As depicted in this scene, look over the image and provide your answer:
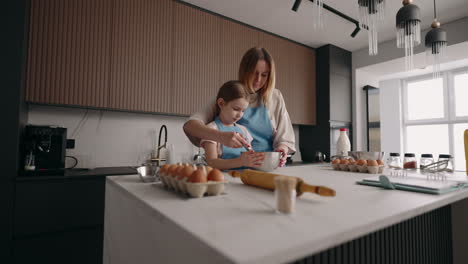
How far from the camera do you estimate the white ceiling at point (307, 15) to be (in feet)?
8.57

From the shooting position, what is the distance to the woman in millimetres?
1191

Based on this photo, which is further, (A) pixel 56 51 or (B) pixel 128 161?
→ (B) pixel 128 161

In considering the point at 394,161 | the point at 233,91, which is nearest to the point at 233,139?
the point at 233,91

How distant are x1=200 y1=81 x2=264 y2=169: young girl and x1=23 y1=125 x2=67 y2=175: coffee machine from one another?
133 centimetres

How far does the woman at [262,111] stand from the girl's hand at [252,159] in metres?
0.23

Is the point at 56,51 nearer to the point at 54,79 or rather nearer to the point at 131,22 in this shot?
the point at 54,79

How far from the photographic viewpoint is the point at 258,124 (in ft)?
4.13

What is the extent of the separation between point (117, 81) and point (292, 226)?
2234mm

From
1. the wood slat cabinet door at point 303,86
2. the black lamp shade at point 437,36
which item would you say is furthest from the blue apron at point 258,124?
the wood slat cabinet door at point 303,86

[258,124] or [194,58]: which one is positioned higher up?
[194,58]

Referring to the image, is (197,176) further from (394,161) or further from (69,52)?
(69,52)

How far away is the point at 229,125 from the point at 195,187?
668 mm

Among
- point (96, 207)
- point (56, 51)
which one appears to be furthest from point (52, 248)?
point (56, 51)

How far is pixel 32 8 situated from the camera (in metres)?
1.83
